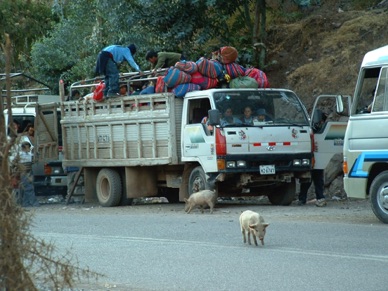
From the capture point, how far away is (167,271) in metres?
10.9

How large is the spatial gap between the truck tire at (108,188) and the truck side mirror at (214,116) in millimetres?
4396

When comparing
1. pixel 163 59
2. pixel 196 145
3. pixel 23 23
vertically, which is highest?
pixel 23 23

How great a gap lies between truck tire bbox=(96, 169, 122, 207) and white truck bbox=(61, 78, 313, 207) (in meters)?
0.02

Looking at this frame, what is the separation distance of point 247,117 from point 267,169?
112cm

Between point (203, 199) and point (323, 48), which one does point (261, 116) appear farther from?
point (323, 48)

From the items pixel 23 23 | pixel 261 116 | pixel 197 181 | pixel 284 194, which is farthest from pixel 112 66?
pixel 23 23

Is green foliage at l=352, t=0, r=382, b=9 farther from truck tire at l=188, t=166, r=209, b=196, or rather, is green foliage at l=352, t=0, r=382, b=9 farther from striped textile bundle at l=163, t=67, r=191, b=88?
truck tire at l=188, t=166, r=209, b=196

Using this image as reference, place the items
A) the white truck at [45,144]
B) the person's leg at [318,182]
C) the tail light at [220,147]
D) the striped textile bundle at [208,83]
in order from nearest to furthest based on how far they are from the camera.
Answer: the tail light at [220,147], the person's leg at [318,182], the striped textile bundle at [208,83], the white truck at [45,144]

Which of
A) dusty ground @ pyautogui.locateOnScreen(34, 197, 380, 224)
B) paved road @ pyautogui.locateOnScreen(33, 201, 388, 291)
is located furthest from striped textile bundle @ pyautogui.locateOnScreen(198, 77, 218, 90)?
paved road @ pyautogui.locateOnScreen(33, 201, 388, 291)

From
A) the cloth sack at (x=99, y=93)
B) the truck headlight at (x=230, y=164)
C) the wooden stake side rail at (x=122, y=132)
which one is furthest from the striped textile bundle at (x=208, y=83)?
the cloth sack at (x=99, y=93)

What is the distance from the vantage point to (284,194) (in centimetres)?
2014

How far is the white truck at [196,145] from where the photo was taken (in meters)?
18.5

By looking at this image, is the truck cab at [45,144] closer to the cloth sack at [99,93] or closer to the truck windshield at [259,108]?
the cloth sack at [99,93]

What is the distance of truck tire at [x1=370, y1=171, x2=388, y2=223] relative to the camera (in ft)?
48.1
